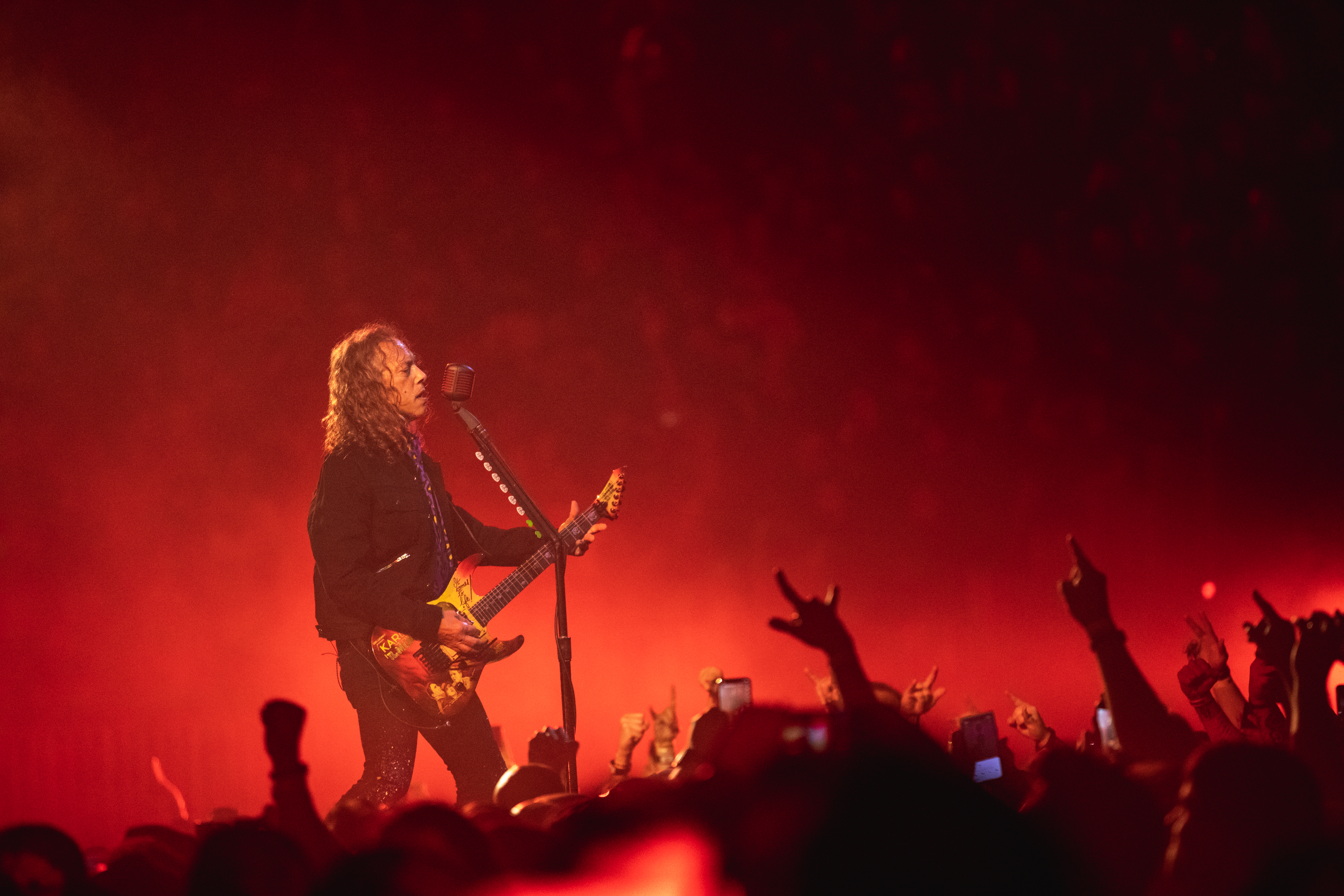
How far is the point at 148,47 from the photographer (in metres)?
6.16

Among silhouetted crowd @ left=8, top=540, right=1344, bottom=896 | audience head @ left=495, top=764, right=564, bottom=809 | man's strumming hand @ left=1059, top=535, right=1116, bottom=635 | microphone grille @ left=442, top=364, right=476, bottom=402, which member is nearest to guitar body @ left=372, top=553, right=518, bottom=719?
microphone grille @ left=442, top=364, right=476, bottom=402

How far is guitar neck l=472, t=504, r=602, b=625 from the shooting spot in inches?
173

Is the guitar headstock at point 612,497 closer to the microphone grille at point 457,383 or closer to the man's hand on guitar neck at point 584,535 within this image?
the man's hand on guitar neck at point 584,535

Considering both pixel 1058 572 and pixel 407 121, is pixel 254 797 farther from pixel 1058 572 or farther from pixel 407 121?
pixel 1058 572

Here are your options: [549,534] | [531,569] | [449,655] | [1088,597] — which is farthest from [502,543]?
[1088,597]

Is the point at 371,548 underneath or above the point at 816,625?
above

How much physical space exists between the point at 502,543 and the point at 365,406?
0.80 m

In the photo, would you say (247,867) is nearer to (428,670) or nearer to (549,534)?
(428,670)

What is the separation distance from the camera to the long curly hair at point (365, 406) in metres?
4.29

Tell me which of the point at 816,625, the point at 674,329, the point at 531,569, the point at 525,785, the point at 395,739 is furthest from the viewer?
the point at 674,329

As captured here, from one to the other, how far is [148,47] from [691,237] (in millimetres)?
3356

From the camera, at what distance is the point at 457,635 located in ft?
13.4

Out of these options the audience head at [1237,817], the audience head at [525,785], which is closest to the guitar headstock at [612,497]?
the audience head at [525,785]

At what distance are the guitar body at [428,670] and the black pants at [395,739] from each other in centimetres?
4
